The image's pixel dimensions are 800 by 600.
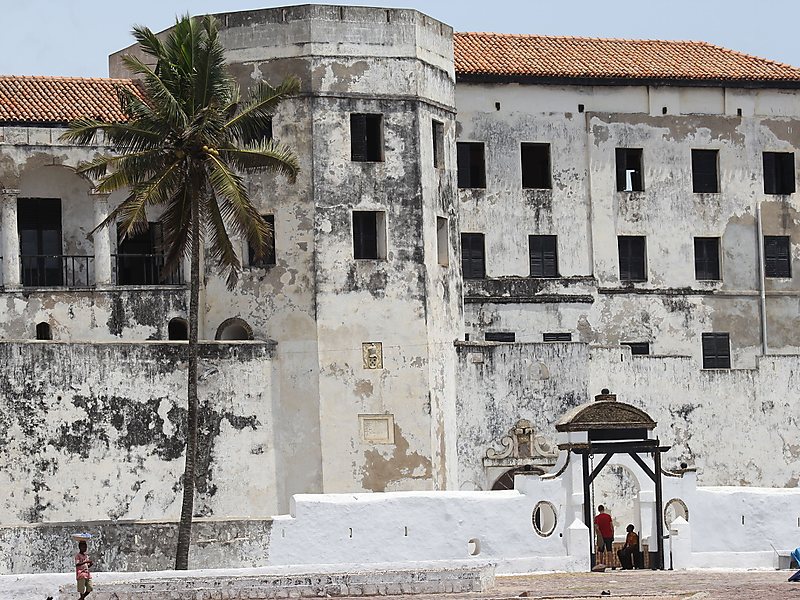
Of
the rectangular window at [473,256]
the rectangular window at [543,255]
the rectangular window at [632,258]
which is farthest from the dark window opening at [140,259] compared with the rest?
the rectangular window at [632,258]

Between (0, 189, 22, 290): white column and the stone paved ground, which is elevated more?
(0, 189, 22, 290): white column

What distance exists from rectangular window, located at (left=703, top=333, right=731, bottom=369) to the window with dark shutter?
12231 mm

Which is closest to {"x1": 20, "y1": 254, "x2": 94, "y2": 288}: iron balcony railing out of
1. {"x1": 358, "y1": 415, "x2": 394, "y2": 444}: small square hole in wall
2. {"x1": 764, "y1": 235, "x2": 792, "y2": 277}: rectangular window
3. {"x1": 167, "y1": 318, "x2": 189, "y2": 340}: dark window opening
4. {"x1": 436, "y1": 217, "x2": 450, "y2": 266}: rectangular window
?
{"x1": 167, "y1": 318, "x2": 189, "y2": 340}: dark window opening

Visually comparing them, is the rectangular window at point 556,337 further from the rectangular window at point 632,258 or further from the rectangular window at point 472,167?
the rectangular window at point 472,167

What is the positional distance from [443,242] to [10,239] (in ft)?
35.4

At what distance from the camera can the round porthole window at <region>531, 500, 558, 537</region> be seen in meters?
39.8

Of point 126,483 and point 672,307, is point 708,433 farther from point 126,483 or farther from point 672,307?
point 126,483

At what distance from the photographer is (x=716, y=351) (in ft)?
182

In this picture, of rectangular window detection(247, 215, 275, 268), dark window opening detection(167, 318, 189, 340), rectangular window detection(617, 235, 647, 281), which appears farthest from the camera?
rectangular window detection(617, 235, 647, 281)

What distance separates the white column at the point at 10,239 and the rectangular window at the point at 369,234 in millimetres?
8459

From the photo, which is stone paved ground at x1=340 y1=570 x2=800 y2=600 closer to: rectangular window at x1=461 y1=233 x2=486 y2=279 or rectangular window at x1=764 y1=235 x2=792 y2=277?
rectangular window at x1=461 y1=233 x2=486 y2=279

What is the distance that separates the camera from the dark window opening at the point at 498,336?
52.7 metres

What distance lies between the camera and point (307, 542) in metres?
39.5

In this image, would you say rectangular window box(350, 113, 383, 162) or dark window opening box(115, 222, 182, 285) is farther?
dark window opening box(115, 222, 182, 285)
